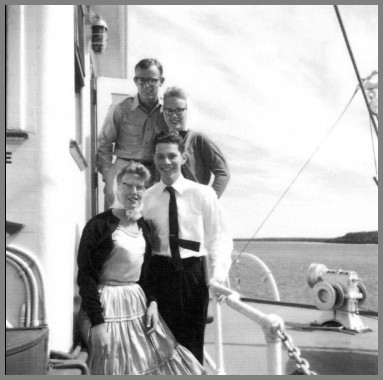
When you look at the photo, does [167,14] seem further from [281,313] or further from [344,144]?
[281,313]

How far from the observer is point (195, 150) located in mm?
2047

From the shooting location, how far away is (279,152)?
219 cm

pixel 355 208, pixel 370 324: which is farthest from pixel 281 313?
pixel 355 208

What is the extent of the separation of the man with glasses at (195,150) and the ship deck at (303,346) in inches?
23.7

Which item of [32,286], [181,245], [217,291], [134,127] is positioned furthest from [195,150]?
[32,286]

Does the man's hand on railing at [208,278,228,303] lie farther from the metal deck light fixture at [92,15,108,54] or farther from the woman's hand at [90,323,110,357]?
the metal deck light fixture at [92,15,108,54]

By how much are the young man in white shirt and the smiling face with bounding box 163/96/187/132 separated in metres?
0.04

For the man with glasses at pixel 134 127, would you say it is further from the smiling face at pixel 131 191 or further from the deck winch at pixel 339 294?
the deck winch at pixel 339 294

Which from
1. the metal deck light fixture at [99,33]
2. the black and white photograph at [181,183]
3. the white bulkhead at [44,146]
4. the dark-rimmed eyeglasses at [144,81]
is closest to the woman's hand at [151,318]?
the black and white photograph at [181,183]

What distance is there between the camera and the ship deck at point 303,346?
2064 millimetres

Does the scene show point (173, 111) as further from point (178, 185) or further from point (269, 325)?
point (269, 325)

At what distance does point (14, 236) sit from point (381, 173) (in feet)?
4.53

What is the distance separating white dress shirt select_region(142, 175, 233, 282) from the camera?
6.38ft

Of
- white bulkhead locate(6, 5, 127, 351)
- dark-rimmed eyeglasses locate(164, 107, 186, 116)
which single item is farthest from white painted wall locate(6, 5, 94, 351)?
dark-rimmed eyeglasses locate(164, 107, 186, 116)
